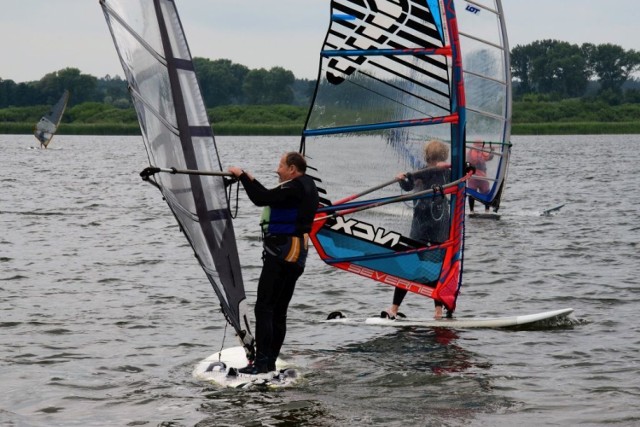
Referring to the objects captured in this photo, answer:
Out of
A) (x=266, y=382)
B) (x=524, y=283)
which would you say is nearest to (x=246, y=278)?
(x=524, y=283)

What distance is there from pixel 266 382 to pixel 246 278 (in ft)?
21.7

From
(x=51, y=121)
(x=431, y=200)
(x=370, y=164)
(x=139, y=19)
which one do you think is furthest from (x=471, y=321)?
(x=51, y=121)

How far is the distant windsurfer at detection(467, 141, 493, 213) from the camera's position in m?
20.0

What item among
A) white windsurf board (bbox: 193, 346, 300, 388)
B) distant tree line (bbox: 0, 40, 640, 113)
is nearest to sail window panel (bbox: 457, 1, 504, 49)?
white windsurf board (bbox: 193, 346, 300, 388)

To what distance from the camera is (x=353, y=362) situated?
9.12 meters

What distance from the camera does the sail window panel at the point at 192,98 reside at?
746 cm

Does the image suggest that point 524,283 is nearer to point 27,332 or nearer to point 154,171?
point 27,332

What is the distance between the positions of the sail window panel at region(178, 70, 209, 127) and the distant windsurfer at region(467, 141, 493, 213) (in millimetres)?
12590

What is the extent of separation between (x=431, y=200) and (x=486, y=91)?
9.74m

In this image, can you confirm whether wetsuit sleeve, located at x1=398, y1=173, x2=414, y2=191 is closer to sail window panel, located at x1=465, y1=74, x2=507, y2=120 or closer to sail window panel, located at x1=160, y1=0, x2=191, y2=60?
sail window panel, located at x1=160, y1=0, x2=191, y2=60

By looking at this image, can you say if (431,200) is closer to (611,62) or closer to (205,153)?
(205,153)

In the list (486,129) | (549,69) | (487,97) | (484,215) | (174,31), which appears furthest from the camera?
(549,69)

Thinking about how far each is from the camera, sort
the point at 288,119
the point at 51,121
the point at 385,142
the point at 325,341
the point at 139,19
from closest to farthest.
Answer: the point at 139,19
the point at 325,341
the point at 385,142
the point at 51,121
the point at 288,119

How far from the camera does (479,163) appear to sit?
2023cm
